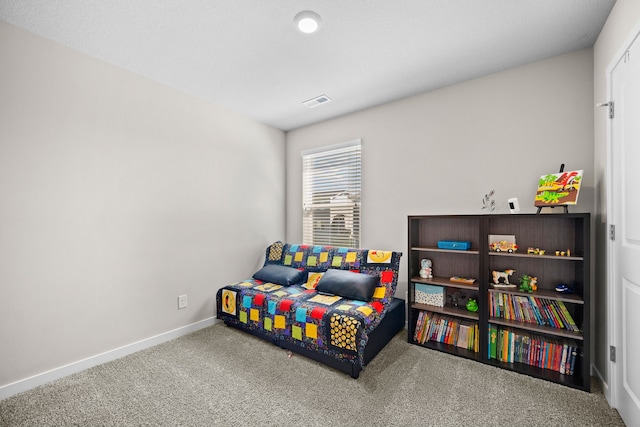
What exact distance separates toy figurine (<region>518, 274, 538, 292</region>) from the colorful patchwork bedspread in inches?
39.3

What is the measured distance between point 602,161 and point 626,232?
2.03ft

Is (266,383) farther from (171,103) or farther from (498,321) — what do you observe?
(171,103)

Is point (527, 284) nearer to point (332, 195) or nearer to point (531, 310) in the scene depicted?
point (531, 310)

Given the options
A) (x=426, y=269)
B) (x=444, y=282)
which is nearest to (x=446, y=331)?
(x=444, y=282)

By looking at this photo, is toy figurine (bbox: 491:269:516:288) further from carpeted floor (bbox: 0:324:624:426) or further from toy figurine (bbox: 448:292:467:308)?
carpeted floor (bbox: 0:324:624:426)

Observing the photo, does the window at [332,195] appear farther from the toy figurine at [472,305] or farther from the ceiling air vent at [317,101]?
the toy figurine at [472,305]

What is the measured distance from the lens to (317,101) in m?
3.08

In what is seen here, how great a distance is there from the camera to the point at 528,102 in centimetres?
238

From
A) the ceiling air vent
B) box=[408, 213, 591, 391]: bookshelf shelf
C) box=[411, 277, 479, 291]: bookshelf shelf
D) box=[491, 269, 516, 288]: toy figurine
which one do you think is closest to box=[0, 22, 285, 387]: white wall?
the ceiling air vent

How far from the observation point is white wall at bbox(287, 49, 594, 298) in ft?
7.29

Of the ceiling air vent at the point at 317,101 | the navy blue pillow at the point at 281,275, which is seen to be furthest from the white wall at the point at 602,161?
the navy blue pillow at the point at 281,275

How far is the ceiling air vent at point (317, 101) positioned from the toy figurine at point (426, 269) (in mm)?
1986

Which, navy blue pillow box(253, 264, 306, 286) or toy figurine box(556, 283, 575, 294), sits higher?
toy figurine box(556, 283, 575, 294)

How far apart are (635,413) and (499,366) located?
2.48 feet
